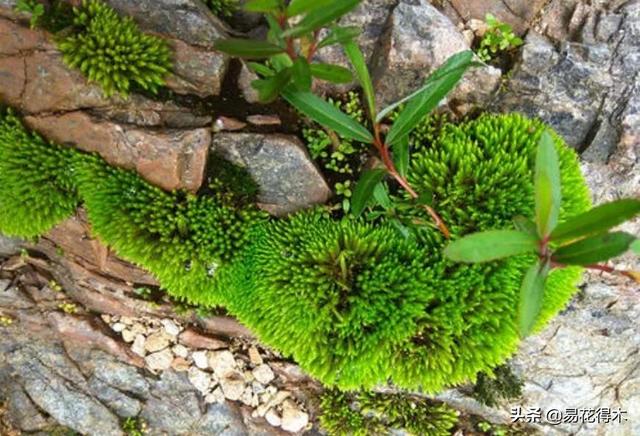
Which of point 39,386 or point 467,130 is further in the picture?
point 39,386

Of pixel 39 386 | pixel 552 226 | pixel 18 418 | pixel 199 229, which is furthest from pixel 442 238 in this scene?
pixel 18 418

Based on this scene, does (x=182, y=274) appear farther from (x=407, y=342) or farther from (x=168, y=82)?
(x=407, y=342)

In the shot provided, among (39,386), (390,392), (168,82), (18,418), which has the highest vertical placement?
(168,82)

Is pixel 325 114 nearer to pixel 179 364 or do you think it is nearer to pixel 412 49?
pixel 412 49

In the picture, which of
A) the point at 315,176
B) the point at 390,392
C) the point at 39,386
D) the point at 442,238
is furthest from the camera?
the point at 39,386

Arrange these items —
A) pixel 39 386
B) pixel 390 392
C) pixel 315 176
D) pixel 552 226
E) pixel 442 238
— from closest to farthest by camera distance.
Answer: pixel 552 226
pixel 442 238
pixel 315 176
pixel 390 392
pixel 39 386

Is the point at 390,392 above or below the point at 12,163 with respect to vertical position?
below

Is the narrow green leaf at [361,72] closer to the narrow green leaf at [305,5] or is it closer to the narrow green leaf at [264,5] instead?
the narrow green leaf at [305,5]

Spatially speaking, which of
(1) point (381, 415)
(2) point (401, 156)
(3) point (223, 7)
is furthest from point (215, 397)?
(3) point (223, 7)
